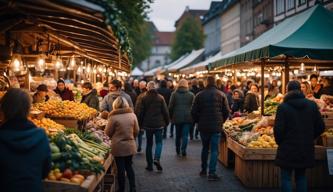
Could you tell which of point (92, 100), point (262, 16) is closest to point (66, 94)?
point (92, 100)

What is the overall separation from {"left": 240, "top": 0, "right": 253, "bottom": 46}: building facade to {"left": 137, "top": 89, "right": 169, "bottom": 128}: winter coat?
44.1 m

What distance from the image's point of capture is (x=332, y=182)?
422 inches

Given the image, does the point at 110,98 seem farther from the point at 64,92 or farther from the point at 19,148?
the point at 19,148

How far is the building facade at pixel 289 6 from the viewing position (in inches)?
1184

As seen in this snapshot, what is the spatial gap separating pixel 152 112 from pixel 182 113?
2589 millimetres

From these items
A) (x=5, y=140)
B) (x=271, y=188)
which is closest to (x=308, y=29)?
(x=271, y=188)

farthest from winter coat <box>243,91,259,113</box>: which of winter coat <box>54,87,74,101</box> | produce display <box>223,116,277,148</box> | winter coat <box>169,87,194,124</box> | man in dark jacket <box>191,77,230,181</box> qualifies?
man in dark jacket <box>191,77,230,181</box>

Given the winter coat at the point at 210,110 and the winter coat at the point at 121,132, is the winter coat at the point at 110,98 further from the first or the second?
the winter coat at the point at 121,132

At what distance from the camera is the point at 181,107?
15.3 m

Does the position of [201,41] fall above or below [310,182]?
above

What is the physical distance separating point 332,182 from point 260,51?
10.5 ft

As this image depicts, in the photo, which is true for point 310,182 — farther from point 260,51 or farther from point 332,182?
point 260,51

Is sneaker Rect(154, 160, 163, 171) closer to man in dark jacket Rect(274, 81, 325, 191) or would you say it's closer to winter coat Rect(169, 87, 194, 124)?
winter coat Rect(169, 87, 194, 124)

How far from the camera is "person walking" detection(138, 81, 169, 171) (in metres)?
12.6
